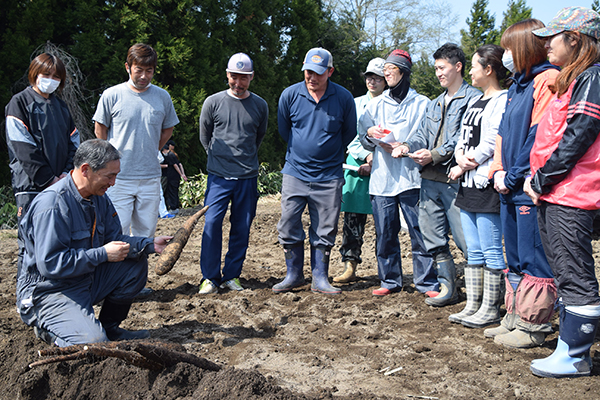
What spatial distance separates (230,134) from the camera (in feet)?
16.8

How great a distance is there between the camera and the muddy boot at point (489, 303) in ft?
13.1

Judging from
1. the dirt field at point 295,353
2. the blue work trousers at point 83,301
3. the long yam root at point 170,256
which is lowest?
the dirt field at point 295,353

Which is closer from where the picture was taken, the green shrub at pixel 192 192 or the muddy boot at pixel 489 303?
the muddy boot at pixel 489 303

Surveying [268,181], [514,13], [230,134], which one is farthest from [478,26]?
[230,134]

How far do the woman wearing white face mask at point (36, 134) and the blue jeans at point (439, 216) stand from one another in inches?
127

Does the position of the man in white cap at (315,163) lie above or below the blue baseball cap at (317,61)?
below

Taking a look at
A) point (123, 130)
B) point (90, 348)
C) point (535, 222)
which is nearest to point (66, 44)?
point (123, 130)

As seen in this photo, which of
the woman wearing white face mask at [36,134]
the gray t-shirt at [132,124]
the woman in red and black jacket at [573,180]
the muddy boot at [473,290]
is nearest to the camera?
the woman in red and black jacket at [573,180]

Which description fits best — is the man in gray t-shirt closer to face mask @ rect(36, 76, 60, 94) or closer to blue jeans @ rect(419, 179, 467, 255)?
face mask @ rect(36, 76, 60, 94)

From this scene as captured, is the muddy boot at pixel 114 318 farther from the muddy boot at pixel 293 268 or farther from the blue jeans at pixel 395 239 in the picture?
the blue jeans at pixel 395 239

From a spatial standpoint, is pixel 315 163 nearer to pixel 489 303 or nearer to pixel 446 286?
pixel 446 286

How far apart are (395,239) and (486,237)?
3.71 ft

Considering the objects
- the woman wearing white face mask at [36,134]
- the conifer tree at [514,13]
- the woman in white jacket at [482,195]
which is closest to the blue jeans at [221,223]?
the woman wearing white face mask at [36,134]

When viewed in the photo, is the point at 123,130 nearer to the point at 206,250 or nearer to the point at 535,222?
the point at 206,250
